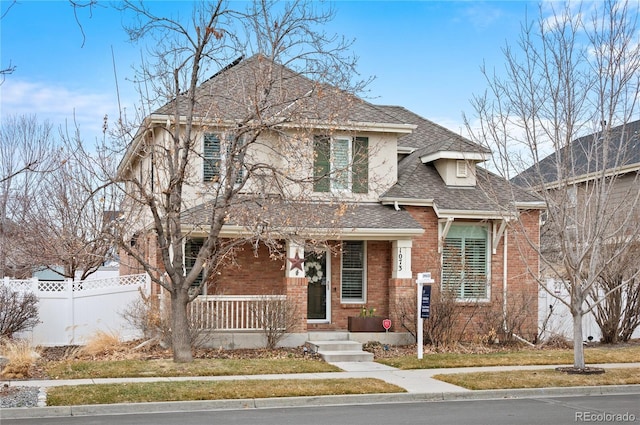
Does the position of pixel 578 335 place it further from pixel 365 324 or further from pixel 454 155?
pixel 454 155

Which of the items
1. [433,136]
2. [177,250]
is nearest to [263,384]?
[177,250]

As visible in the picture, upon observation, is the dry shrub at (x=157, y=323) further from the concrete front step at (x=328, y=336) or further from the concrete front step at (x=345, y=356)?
the concrete front step at (x=345, y=356)

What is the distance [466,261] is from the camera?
71.6ft

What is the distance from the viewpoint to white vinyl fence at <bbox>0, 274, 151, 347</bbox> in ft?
64.3

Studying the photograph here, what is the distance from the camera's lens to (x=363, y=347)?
19.8 metres

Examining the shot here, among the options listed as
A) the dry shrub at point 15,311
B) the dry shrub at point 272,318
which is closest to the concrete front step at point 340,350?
the dry shrub at point 272,318

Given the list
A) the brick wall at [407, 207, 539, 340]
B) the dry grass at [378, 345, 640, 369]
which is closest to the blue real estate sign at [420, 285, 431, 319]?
the dry grass at [378, 345, 640, 369]

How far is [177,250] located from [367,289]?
22.9 ft

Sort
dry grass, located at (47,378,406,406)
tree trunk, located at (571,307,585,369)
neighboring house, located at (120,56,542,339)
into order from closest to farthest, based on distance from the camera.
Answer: dry grass, located at (47,378,406,406) → tree trunk, located at (571,307,585,369) → neighboring house, located at (120,56,542,339)

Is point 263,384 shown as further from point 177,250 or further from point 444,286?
point 444,286

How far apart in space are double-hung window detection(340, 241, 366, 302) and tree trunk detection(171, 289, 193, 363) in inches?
247

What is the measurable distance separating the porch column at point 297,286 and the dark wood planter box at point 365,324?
55.0 inches

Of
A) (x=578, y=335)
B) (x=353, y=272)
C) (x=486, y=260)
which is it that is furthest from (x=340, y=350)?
(x=578, y=335)
